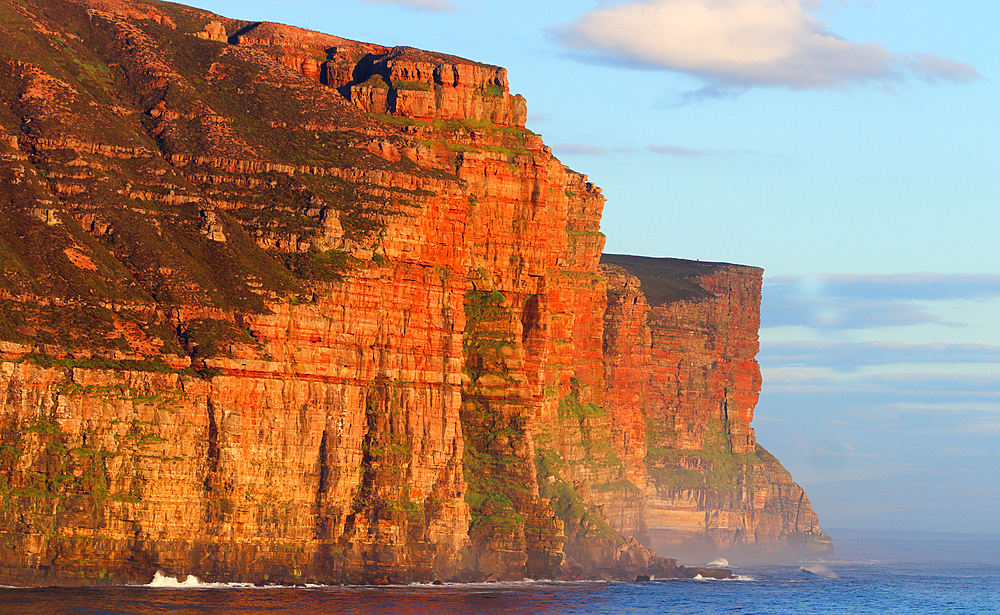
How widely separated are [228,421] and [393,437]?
19.7 m

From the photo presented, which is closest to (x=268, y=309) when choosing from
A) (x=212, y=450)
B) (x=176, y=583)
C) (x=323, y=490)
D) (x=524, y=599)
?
(x=212, y=450)

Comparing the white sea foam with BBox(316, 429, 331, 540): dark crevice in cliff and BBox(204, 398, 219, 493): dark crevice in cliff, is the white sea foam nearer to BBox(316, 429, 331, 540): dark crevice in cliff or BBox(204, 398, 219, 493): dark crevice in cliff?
BBox(204, 398, 219, 493): dark crevice in cliff

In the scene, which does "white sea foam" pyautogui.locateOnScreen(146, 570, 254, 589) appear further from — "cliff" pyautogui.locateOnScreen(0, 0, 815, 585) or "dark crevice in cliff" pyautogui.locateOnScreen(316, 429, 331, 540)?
"dark crevice in cliff" pyautogui.locateOnScreen(316, 429, 331, 540)

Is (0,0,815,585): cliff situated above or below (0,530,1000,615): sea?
above

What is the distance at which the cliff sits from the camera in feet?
378

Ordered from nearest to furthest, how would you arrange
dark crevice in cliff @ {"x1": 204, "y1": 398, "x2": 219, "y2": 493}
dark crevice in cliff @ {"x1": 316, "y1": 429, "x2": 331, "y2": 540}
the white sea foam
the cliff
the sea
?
the sea → the cliff → the white sea foam → dark crevice in cliff @ {"x1": 204, "y1": 398, "x2": 219, "y2": 493} → dark crevice in cliff @ {"x1": 316, "y1": 429, "x2": 331, "y2": 540}

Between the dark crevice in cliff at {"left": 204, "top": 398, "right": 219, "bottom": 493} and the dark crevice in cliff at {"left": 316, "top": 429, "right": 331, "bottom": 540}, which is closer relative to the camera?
the dark crevice in cliff at {"left": 204, "top": 398, "right": 219, "bottom": 493}

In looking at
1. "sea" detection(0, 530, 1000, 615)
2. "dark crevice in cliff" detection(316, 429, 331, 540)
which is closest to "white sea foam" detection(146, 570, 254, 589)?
"sea" detection(0, 530, 1000, 615)

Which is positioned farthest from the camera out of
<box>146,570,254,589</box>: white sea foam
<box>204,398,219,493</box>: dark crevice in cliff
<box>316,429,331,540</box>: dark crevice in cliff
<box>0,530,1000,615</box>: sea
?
<box>316,429,331,540</box>: dark crevice in cliff

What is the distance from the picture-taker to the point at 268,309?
128 meters

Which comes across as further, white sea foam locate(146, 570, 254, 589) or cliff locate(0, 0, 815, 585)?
white sea foam locate(146, 570, 254, 589)

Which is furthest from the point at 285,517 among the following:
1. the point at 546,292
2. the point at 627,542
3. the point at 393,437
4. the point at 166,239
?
the point at 627,542

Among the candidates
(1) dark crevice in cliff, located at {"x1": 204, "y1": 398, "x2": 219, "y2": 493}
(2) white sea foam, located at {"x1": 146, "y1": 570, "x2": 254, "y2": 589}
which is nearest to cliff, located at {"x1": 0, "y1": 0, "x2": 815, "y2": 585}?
(1) dark crevice in cliff, located at {"x1": 204, "y1": 398, "x2": 219, "y2": 493}

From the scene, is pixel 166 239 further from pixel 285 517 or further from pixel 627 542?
pixel 627 542
